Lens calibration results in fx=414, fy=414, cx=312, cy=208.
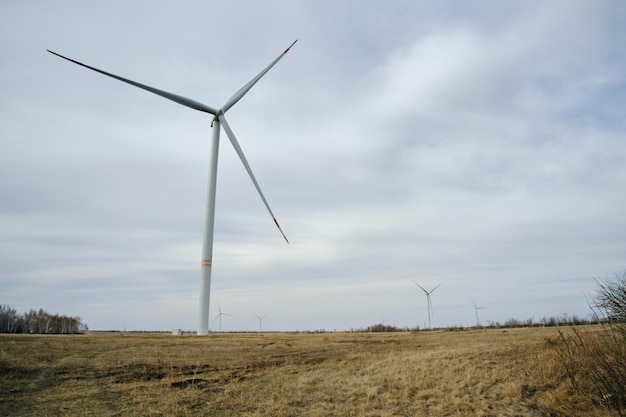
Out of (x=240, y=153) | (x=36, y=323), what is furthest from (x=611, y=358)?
(x=36, y=323)

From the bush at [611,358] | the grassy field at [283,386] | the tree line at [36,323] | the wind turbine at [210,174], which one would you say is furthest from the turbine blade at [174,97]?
the tree line at [36,323]

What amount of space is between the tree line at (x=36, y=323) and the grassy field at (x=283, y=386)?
11855 centimetres

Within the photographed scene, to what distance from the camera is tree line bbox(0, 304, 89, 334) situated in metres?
127

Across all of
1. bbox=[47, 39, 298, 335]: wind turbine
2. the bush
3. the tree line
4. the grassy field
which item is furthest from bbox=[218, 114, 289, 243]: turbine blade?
the tree line

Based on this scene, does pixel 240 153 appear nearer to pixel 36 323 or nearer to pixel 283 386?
pixel 283 386

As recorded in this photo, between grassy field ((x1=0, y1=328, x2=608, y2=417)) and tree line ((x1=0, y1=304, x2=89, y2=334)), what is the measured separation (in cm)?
11855

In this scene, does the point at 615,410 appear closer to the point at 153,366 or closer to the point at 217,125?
the point at 153,366

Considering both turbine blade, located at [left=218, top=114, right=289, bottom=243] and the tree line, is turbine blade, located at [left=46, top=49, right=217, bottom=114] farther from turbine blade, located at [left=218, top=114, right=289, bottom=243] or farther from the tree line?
the tree line

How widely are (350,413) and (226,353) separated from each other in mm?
21042

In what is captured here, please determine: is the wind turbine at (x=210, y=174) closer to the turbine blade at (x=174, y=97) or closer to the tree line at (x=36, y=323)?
the turbine blade at (x=174, y=97)

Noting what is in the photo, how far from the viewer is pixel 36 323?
138 m

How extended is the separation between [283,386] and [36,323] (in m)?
149

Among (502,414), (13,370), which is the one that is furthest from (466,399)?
(13,370)

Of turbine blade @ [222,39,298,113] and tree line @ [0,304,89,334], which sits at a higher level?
turbine blade @ [222,39,298,113]
